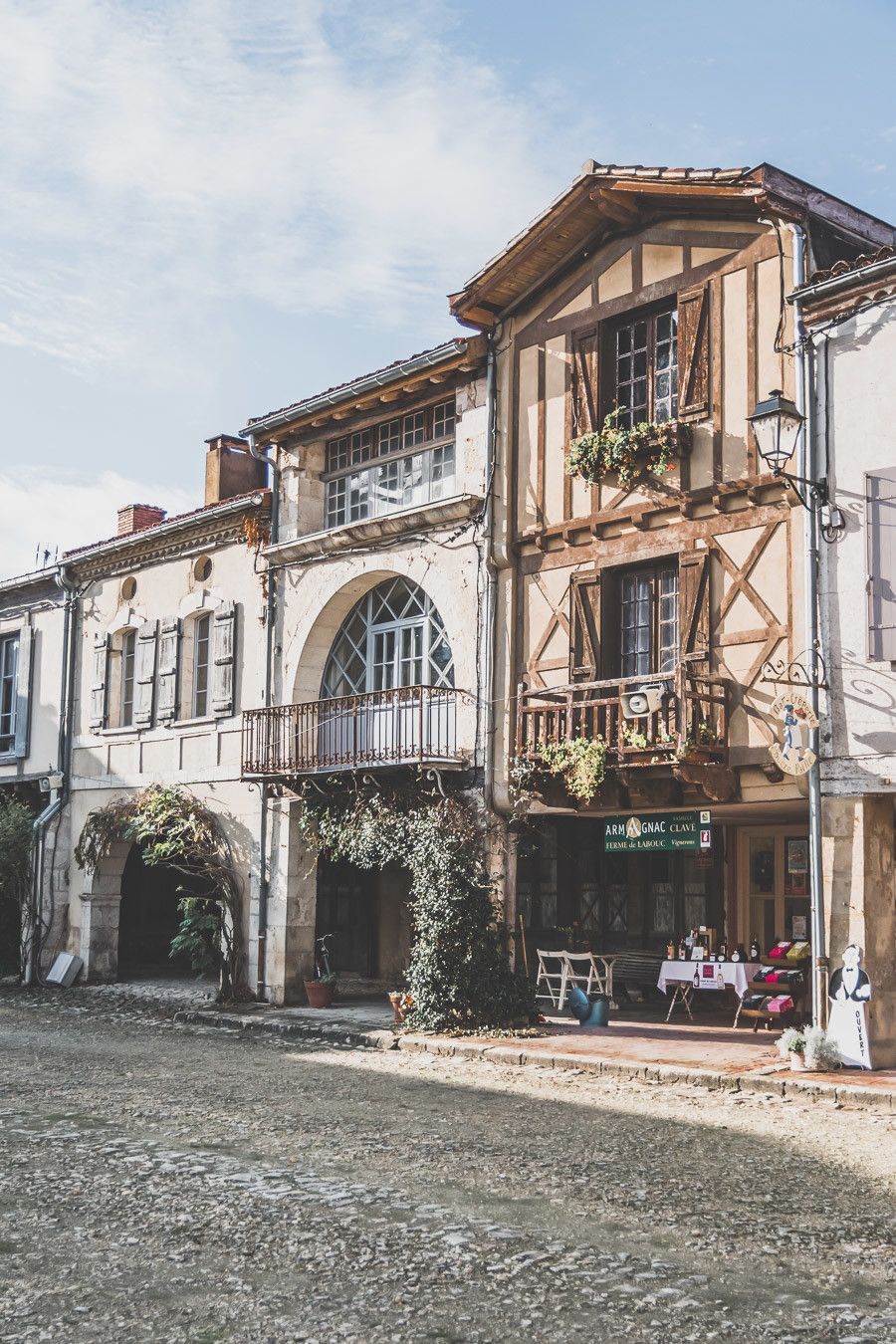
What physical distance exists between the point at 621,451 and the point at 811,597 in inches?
113

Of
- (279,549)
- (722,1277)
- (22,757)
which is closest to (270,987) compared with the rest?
(279,549)

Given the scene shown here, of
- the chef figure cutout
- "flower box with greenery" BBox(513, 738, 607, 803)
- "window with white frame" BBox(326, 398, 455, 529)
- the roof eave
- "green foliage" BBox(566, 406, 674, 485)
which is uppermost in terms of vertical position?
the roof eave

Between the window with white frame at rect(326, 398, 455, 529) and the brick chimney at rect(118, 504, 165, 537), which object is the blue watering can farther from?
the brick chimney at rect(118, 504, 165, 537)

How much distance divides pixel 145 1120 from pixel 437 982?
5657mm

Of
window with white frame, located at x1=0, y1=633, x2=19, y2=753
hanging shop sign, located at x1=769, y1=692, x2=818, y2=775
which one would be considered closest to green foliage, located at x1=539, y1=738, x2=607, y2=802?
hanging shop sign, located at x1=769, y1=692, x2=818, y2=775

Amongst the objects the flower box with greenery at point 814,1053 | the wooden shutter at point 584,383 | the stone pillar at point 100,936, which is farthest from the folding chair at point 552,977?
the stone pillar at point 100,936

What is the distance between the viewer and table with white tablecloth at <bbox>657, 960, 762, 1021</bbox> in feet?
46.2

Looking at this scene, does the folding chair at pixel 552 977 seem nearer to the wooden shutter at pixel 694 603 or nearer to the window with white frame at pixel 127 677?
the wooden shutter at pixel 694 603

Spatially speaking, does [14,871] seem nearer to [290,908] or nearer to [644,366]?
[290,908]

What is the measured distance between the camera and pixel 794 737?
469 inches

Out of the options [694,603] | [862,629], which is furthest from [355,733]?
[862,629]

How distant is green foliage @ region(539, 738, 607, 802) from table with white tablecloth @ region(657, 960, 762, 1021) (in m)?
2.10

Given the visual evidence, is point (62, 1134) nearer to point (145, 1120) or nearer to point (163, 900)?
point (145, 1120)

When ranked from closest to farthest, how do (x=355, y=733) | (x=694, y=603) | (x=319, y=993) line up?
1. (x=694, y=603)
2. (x=355, y=733)
3. (x=319, y=993)
